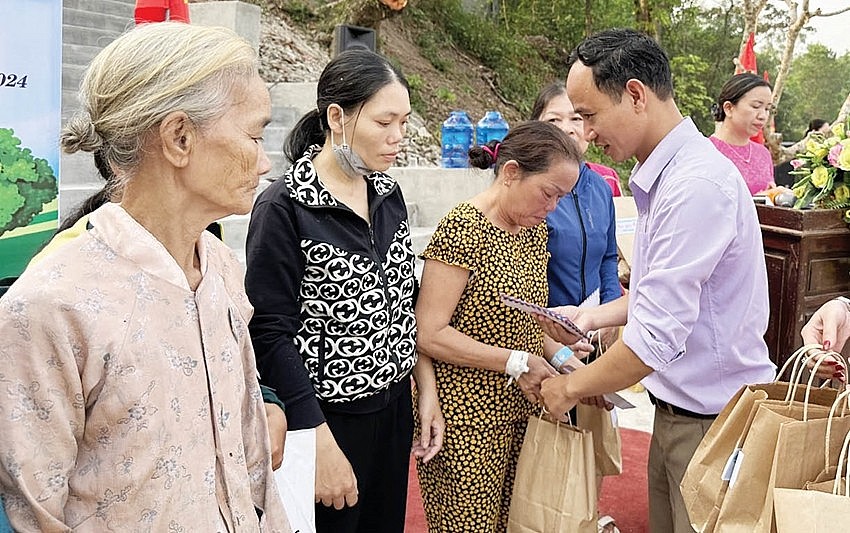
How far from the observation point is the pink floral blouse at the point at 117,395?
96 cm

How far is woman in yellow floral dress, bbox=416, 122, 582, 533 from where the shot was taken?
2037 millimetres

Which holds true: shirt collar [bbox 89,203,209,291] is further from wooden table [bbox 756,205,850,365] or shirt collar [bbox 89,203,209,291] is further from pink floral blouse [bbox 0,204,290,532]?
wooden table [bbox 756,205,850,365]

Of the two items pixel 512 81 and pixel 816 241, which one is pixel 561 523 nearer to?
pixel 816 241

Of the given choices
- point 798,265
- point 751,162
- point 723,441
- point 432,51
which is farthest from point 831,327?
point 432,51

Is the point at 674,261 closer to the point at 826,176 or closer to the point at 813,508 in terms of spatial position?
the point at 813,508

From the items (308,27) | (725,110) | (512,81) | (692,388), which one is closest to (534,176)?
(692,388)

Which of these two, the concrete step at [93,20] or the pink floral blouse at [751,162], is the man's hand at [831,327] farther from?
the concrete step at [93,20]

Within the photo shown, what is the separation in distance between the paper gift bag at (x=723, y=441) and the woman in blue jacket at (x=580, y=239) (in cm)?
105

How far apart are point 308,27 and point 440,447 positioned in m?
10.3

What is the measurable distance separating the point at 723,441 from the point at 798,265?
1.78 metres

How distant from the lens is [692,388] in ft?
5.90

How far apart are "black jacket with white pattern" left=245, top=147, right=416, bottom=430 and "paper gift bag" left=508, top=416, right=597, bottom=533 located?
489 mm

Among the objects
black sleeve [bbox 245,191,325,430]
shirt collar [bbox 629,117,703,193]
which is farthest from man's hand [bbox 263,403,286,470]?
Answer: shirt collar [bbox 629,117,703,193]

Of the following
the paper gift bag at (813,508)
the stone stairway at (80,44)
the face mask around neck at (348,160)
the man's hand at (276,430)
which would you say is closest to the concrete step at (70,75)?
the stone stairway at (80,44)
